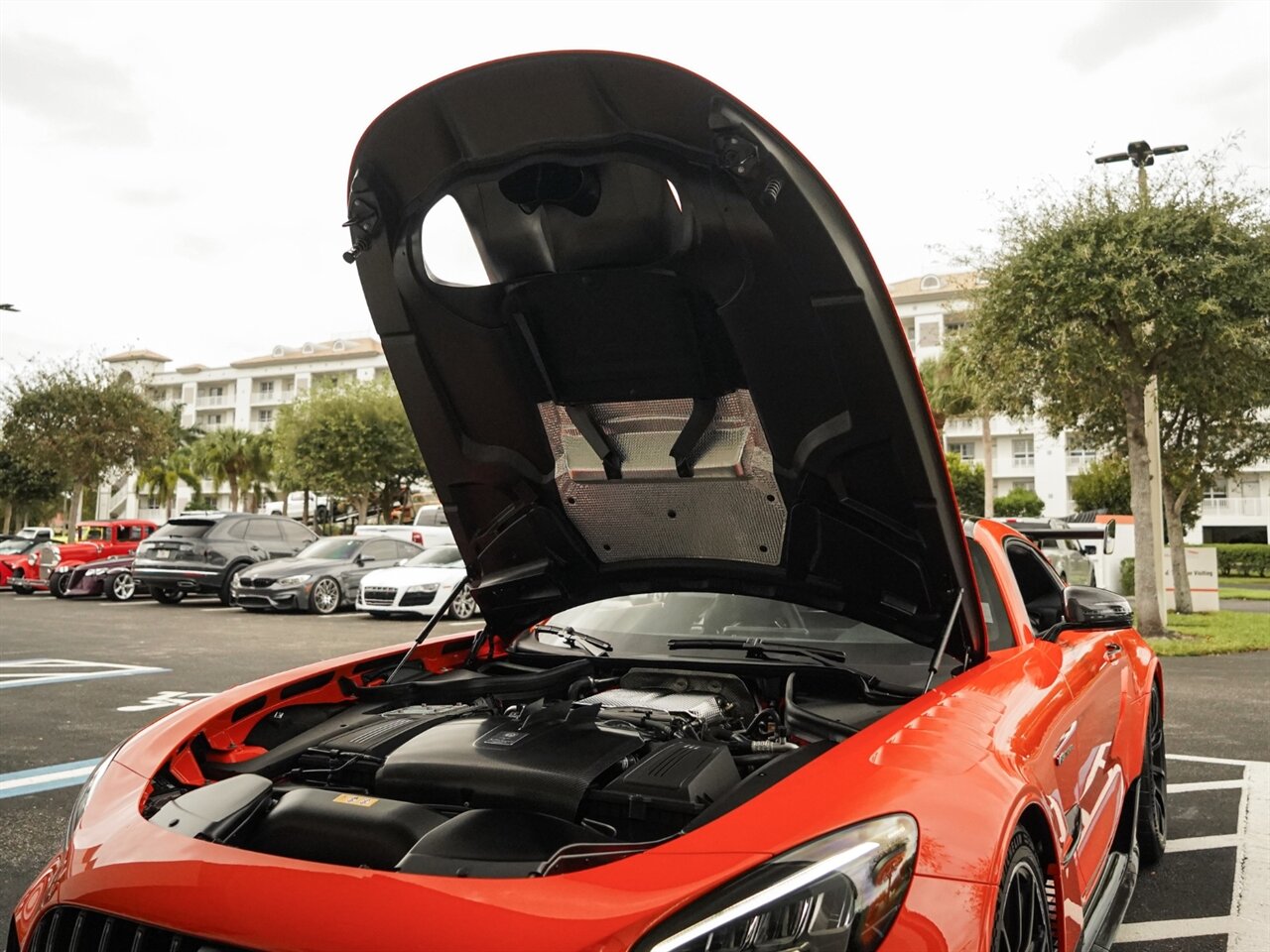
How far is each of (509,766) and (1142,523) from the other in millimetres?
13863

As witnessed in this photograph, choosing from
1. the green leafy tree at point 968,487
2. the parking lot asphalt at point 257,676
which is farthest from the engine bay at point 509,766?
the green leafy tree at point 968,487

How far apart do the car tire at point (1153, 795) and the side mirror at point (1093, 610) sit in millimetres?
867

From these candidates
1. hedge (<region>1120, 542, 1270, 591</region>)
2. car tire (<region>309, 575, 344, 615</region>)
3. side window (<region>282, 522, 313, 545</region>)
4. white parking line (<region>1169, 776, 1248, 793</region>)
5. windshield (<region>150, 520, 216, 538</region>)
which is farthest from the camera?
hedge (<region>1120, 542, 1270, 591</region>)

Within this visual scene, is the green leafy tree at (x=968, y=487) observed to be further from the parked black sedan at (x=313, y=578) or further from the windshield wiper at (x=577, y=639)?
the windshield wiper at (x=577, y=639)

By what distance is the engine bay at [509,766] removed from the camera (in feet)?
6.64

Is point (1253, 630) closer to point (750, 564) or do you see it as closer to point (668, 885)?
point (750, 564)

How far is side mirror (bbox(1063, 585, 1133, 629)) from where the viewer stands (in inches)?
127

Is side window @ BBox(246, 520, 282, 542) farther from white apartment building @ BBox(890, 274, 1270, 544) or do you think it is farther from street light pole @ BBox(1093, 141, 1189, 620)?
white apartment building @ BBox(890, 274, 1270, 544)

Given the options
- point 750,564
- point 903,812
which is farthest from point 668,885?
point 750,564

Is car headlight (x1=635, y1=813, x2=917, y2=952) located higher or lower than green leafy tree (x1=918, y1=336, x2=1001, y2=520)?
lower

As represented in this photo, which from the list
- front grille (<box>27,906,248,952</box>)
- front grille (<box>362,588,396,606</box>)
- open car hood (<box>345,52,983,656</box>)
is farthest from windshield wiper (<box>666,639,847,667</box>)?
front grille (<box>362,588,396,606</box>)

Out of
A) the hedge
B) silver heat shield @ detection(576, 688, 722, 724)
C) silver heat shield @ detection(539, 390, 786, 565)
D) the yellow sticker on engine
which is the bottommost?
the hedge

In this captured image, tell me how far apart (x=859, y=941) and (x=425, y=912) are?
2.23 ft

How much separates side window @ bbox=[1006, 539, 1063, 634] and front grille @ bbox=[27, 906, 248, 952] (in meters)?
2.81
